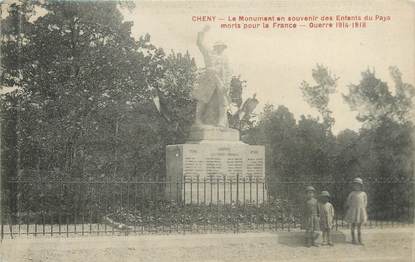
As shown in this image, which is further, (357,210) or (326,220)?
(357,210)

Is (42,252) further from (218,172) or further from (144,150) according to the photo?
(144,150)

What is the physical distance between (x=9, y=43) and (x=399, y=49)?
1224cm

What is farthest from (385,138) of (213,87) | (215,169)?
(215,169)

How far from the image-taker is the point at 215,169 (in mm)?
13328

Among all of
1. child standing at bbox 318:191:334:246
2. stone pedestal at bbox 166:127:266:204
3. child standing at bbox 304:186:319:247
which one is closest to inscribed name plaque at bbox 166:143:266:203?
stone pedestal at bbox 166:127:266:204

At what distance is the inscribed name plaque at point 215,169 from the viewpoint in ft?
43.2

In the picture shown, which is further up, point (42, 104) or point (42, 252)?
point (42, 104)

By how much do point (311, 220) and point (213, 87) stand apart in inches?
181

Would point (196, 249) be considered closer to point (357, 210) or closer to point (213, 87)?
point (357, 210)

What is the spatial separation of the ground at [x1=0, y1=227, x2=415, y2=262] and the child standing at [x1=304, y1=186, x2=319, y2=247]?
0.20 meters

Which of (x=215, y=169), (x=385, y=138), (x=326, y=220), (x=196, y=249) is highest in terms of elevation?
(x=385, y=138)

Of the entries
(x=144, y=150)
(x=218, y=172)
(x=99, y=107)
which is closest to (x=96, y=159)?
(x=99, y=107)

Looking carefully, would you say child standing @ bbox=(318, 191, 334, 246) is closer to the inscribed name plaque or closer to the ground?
the ground

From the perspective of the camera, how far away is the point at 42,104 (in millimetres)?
18312
